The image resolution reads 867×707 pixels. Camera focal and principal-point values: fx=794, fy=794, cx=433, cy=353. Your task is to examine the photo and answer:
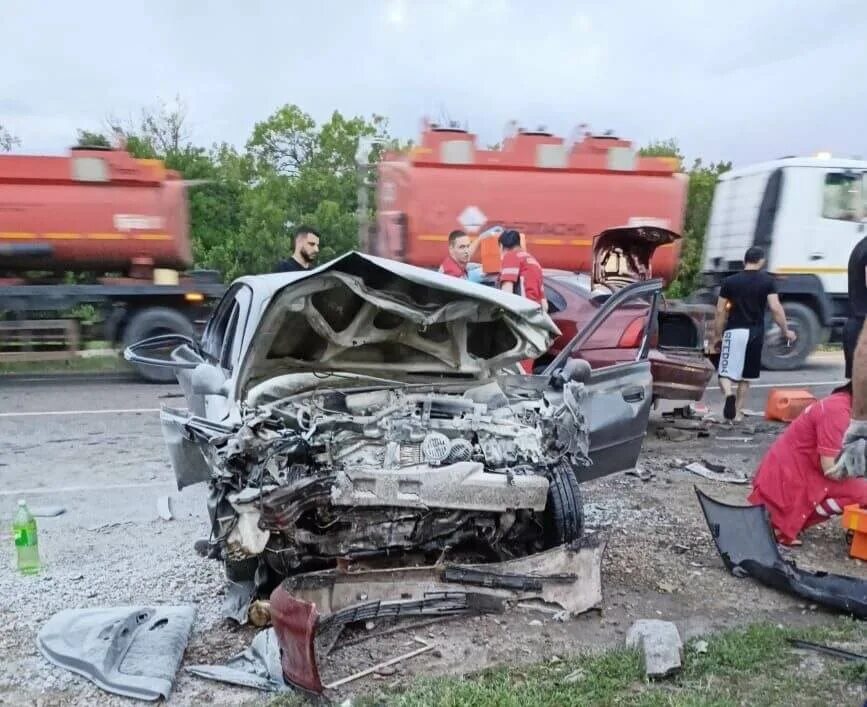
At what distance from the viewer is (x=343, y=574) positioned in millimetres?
3260

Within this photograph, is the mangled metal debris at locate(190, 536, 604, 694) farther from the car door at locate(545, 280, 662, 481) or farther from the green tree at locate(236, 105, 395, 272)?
the green tree at locate(236, 105, 395, 272)

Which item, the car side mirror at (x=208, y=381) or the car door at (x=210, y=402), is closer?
the car door at (x=210, y=402)

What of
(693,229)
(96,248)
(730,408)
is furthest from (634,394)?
(693,229)

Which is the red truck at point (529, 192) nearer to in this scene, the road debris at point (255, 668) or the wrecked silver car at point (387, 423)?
the wrecked silver car at point (387, 423)

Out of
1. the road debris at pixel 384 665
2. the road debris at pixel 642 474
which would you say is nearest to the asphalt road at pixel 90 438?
the road debris at pixel 384 665

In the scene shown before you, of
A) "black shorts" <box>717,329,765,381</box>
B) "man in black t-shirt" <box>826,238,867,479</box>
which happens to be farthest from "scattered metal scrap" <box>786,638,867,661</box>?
"black shorts" <box>717,329,765,381</box>

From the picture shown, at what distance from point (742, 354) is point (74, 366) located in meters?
9.23

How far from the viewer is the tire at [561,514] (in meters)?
3.71

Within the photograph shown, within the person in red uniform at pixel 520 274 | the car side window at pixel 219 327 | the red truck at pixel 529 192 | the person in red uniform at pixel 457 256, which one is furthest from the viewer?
the red truck at pixel 529 192

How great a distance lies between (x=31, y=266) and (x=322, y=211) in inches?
605

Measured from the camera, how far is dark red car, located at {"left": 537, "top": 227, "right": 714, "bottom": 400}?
6.09 metres

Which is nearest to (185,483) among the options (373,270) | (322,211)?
(373,270)

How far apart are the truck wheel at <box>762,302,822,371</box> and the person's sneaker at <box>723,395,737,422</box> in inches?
157

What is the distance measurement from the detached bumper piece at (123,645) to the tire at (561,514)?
166 cm
